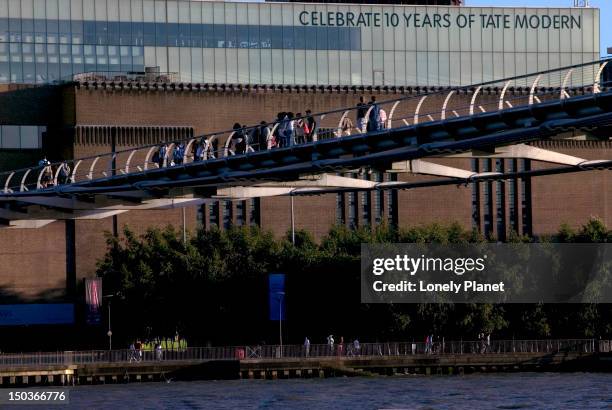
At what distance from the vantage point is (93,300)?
114 m

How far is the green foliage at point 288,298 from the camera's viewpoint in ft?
352

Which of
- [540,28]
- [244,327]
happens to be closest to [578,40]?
[540,28]

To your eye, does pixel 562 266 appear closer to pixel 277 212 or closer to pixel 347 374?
pixel 347 374

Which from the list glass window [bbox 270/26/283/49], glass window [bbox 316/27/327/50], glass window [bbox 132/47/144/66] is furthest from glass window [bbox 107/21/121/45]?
glass window [bbox 316/27/327/50]

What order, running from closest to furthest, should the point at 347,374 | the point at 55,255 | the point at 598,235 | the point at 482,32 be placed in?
the point at 347,374 < the point at 598,235 < the point at 55,255 < the point at 482,32

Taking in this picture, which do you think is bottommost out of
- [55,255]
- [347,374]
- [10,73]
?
[347,374]

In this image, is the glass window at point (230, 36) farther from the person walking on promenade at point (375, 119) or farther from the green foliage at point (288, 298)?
the person walking on promenade at point (375, 119)

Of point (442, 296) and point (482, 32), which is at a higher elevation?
point (482, 32)

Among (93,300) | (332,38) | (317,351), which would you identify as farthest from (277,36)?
(317,351)

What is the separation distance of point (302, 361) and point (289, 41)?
1343 inches

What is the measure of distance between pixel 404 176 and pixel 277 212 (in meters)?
9.18

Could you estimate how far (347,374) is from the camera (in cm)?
10344

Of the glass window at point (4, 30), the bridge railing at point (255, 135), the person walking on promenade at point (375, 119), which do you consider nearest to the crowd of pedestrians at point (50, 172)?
the bridge railing at point (255, 135)

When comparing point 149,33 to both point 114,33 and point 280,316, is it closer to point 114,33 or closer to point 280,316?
point 114,33
